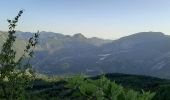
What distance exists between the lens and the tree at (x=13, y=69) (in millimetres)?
14070

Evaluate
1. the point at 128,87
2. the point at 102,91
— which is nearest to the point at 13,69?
the point at 128,87

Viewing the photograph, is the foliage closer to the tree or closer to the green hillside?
the green hillside

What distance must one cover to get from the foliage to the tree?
25.7ft

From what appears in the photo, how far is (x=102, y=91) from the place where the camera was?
601 cm

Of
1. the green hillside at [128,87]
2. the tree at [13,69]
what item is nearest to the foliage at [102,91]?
the green hillside at [128,87]

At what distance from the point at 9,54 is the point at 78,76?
28.2ft

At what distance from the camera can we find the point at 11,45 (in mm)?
14531

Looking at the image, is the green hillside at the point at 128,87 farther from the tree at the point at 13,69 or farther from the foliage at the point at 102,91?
the tree at the point at 13,69

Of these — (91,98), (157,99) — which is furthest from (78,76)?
(157,99)

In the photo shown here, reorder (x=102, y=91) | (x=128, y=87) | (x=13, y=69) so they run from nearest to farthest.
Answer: (x=102, y=91) → (x=128, y=87) → (x=13, y=69)

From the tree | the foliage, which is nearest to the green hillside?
the foliage

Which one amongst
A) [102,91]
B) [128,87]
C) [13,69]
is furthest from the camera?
[13,69]

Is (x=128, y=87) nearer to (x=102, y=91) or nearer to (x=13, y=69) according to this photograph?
(x=102, y=91)

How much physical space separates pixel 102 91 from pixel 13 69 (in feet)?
29.2
